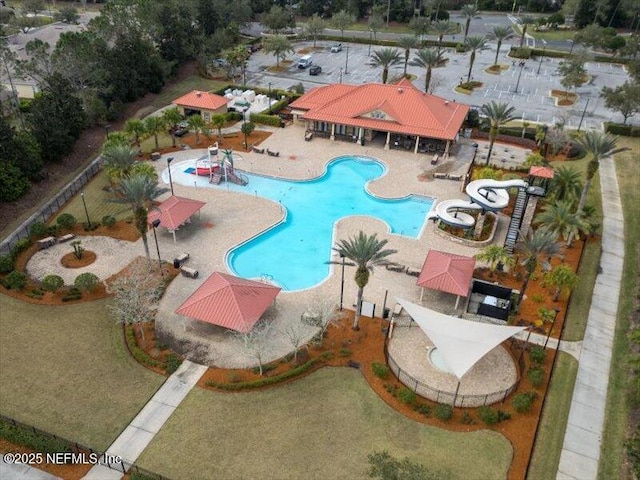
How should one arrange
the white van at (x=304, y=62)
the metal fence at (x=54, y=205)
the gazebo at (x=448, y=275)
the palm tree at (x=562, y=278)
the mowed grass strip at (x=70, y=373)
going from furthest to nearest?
the white van at (x=304, y=62), the metal fence at (x=54, y=205), the palm tree at (x=562, y=278), the gazebo at (x=448, y=275), the mowed grass strip at (x=70, y=373)

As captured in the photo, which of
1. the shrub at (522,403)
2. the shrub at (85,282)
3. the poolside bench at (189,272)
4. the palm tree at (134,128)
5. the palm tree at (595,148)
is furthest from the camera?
the palm tree at (134,128)

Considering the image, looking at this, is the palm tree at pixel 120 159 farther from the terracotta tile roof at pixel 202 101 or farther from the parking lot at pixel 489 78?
the parking lot at pixel 489 78

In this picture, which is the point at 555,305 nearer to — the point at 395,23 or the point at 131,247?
the point at 131,247

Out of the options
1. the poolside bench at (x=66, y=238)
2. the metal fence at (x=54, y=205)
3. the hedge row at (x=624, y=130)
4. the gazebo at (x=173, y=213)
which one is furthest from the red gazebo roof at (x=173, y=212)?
the hedge row at (x=624, y=130)

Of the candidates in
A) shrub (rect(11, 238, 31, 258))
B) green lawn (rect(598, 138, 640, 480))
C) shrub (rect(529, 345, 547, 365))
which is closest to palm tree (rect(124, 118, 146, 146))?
shrub (rect(11, 238, 31, 258))

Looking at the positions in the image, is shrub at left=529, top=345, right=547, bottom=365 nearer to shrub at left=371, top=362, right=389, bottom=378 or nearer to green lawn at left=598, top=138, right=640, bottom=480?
green lawn at left=598, top=138, right=640, bottom=480
